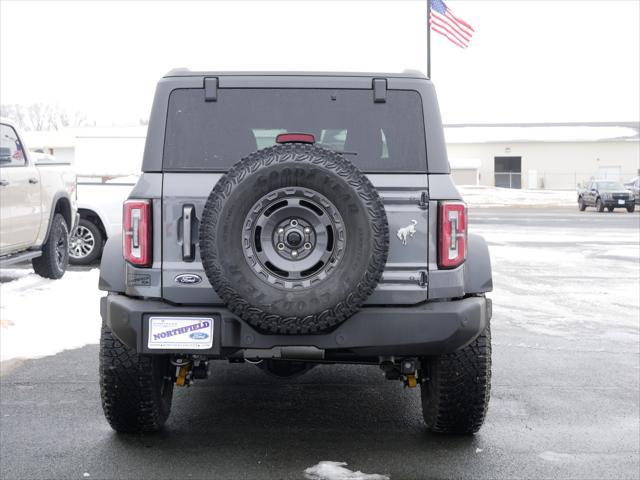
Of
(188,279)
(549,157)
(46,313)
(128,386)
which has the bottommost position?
(46,313)

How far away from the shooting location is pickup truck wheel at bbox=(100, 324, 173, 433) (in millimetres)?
4906

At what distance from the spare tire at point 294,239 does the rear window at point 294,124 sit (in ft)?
1.84

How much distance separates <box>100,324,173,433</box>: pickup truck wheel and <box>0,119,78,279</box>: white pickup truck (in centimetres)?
571

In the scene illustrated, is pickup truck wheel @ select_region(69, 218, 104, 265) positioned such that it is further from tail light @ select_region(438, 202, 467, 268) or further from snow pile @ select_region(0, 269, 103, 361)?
tail light @ select_region(438, 202, 467, 268)

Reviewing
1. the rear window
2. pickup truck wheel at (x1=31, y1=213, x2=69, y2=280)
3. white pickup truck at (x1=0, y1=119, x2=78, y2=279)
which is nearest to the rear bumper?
the rear window

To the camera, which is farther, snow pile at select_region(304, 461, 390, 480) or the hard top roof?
the hard top roof

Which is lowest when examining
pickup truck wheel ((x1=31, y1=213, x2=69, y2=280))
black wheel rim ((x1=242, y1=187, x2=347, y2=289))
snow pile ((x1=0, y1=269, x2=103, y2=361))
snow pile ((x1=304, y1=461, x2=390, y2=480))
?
snow pile ((x1=304, y1=461, x2=390, y2=480))

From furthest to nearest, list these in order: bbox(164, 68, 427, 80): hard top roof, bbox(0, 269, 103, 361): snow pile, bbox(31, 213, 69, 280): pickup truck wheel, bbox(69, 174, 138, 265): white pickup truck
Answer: bbox(69, 174, 138, 265): white pickup truck
bbox(31, 213, 69, 280): pickup truck wheel
bbox(0, 269, 103, 361): snow pile
bbox(164, 68, 427, 80): hard top roof

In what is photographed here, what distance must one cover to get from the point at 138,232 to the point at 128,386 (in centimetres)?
87

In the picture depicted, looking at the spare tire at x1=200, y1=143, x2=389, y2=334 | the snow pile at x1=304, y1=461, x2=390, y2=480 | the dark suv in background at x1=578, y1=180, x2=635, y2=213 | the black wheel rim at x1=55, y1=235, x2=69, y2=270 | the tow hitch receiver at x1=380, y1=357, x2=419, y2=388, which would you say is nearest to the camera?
the spare tire at x1=200, y1=143, x2=389, y2=334

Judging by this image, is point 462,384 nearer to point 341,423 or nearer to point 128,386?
point 341,423

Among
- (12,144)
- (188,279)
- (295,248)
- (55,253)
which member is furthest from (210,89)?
(55,253)

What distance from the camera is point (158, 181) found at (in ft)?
15.6

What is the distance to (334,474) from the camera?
452 centimetres
